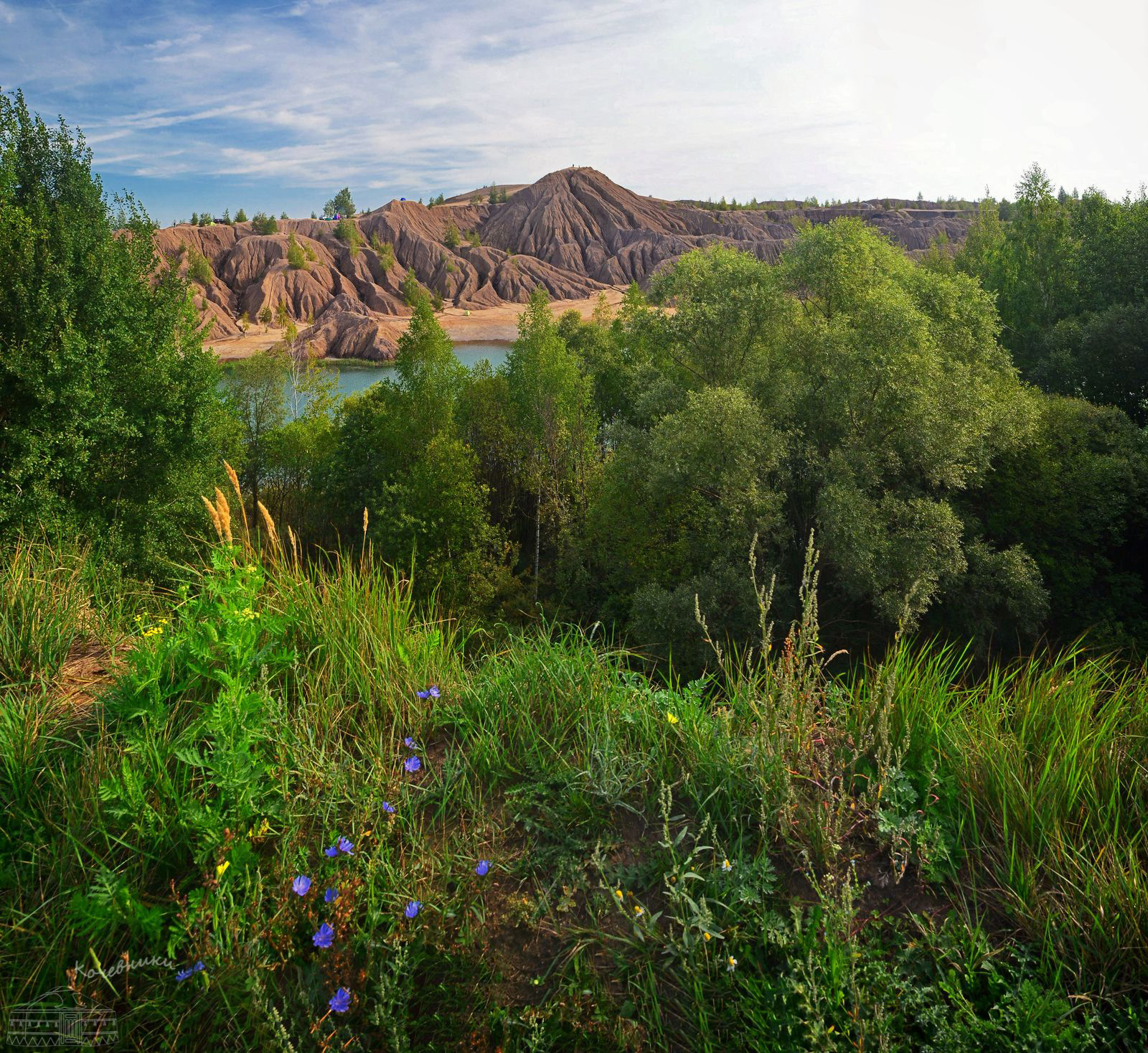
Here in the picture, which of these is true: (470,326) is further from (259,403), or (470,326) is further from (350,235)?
(259,403)

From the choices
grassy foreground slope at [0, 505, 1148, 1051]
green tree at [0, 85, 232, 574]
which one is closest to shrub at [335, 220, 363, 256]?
green tree at [0, 85, 232, 574]

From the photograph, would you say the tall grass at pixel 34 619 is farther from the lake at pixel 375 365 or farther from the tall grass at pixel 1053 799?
the lake at pixel 375 365

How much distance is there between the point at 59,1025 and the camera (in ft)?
7.13

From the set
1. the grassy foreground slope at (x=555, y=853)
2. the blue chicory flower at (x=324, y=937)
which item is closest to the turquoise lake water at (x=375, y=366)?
the grassy foreground slope at (x=555, y=853)

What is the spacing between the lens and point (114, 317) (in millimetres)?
19750

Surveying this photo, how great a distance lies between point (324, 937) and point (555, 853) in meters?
0.90

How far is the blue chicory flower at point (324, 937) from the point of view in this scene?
2.24 meters

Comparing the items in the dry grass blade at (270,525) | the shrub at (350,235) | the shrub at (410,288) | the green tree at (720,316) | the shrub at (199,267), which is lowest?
the dry grass blade at (270,525)

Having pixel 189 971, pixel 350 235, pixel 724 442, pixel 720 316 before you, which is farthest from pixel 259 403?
pixel 350 235

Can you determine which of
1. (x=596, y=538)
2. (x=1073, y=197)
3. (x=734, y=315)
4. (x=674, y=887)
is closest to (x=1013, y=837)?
Result: (x=674, y=887)

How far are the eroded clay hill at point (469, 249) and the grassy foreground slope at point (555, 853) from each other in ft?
324

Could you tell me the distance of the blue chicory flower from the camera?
7.34 feet

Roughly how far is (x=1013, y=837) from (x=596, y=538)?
71.7ft

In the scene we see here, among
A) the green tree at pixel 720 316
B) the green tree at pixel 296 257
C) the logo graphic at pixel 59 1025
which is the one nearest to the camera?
the logo graphic at pixel 59 1025
